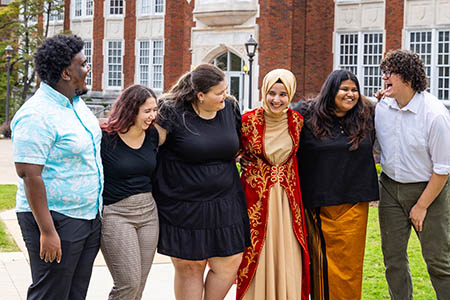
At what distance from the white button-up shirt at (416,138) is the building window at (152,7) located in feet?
84.6

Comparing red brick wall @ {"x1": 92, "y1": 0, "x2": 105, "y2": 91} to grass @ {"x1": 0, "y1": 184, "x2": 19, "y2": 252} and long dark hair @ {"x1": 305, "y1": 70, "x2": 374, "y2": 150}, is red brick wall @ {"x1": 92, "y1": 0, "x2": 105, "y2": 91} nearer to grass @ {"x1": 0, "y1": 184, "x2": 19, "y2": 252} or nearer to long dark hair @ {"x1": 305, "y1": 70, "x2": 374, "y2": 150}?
grass @ {"x1": 0, "y1": 184, "x2": 19, "y2": 252}

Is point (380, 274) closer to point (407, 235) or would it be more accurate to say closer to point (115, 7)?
point (407, 235)

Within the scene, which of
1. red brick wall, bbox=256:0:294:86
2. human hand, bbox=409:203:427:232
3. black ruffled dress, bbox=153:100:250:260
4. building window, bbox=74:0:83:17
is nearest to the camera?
black ruffled dress, bbox=153:100:250:260

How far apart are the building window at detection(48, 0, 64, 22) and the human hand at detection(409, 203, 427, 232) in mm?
31374

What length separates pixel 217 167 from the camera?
479 centimetres

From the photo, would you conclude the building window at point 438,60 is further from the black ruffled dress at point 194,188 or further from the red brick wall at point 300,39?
the black ruffled dress at point 194,188

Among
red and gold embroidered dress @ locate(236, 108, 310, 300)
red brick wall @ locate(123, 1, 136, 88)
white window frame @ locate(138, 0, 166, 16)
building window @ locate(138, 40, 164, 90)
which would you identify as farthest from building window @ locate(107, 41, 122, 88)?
red and gold embroidered dress @ locate(236, 108, 310, 300)

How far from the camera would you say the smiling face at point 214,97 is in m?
4.76

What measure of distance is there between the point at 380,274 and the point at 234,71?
19761mm

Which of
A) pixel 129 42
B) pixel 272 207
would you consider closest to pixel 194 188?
pixel 272 207

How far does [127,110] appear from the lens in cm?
448

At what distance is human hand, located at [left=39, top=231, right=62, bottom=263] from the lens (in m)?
3.73

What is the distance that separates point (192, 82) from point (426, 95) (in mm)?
1995

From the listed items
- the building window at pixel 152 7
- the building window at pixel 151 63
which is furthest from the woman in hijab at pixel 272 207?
the building window at pixel 152 7
